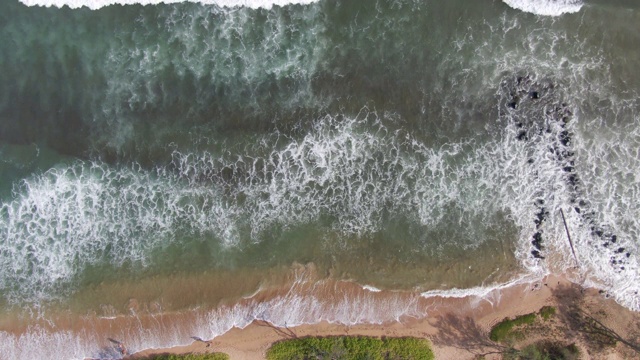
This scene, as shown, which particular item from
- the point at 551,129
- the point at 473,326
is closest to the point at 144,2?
the point at 551,129

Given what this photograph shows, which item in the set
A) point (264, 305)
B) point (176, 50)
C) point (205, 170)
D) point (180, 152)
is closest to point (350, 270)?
point (264, 305)

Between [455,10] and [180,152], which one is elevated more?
[455,10]

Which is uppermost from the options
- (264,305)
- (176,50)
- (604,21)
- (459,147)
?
(604,21)

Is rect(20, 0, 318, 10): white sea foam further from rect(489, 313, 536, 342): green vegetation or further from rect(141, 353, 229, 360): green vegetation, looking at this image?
rect(489, 313, 536, 342): green vegetation

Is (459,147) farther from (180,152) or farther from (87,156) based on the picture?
(87,156)

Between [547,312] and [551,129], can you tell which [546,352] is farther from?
[551,129]

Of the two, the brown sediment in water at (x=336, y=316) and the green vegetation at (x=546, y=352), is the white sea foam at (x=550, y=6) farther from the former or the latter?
the green vegetation at (x=546, y=352)

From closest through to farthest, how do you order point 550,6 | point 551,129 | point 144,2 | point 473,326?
point 473,326, point 551,129, point 550,6, point 144,2

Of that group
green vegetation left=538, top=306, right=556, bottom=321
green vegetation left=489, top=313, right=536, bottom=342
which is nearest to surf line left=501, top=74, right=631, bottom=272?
green vegetation left=538, top=306, right=556, bottom=321
